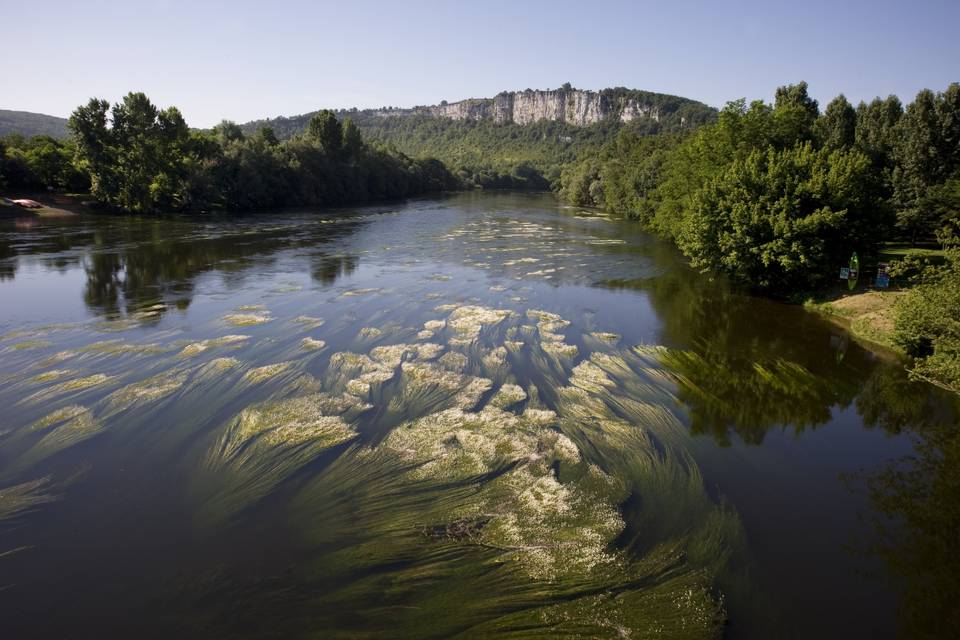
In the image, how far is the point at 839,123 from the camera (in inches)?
1427

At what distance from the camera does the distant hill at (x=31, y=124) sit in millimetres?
148125

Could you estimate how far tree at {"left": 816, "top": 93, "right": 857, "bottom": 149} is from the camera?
35594 millimetres

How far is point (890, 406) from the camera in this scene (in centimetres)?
1322

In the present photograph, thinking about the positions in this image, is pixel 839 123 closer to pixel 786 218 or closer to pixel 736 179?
pixel 736 179

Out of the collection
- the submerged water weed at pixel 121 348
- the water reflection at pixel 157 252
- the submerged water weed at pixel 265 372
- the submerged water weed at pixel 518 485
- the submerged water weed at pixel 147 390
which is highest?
the water reflection at pixel 157 252

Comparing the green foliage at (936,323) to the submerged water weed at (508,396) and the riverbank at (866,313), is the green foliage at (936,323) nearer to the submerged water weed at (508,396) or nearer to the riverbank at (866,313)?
the riverbank at (866,313)

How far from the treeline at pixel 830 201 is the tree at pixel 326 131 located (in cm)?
5727

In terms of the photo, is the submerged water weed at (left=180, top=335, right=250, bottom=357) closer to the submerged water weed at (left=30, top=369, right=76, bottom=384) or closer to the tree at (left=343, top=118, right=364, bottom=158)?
the submerged water weed at (left=30, top=369, right=76, bottom=384)

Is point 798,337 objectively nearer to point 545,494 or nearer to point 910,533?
point 910,533

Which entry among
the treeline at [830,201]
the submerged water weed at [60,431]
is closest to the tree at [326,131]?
the treeline at [830,201]

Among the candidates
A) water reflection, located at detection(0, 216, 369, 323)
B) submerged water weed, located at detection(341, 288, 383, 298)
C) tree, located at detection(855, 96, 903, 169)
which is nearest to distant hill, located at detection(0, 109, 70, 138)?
water reflection, located at detection(0, 216, 369, 323)

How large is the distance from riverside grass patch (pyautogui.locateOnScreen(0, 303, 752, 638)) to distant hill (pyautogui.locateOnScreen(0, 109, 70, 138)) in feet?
581

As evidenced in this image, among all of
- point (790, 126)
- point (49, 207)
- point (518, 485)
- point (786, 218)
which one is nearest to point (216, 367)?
point (518, 485)

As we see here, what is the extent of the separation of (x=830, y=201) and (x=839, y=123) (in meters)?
20.1
